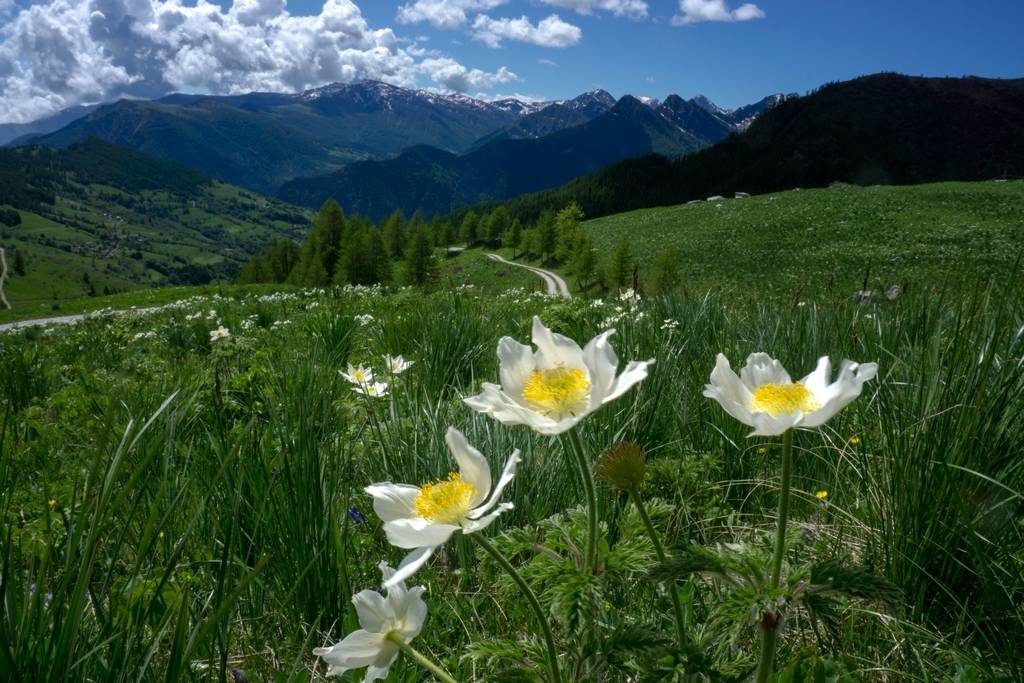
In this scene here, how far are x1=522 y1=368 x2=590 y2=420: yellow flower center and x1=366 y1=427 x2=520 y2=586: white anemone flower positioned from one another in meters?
0.12

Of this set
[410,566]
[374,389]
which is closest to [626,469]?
[410,566]

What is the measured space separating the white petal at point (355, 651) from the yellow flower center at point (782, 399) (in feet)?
2.60

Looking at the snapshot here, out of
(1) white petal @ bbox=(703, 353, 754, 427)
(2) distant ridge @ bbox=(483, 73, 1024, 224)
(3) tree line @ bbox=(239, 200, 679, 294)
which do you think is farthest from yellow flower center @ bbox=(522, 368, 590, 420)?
(2) distant ridge @ bbox=(483, 73, 1024, 224)

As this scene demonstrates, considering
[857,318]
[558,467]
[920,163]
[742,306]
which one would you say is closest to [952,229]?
[742,306]

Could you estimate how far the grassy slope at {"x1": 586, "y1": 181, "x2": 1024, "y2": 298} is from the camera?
1234 inches

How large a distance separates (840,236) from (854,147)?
272 feet

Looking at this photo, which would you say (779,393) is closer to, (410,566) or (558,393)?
(558,393)

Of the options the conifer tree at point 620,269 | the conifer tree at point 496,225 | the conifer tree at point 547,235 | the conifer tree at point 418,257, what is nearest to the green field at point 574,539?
the conifer tree at point 620,269

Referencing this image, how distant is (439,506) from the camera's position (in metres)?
1.09

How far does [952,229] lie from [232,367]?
4204 centimetres

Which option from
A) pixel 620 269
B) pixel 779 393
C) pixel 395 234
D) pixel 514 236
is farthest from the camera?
pixel 514 236

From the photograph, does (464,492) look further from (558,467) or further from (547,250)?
(547,250)

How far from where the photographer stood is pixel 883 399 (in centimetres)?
245

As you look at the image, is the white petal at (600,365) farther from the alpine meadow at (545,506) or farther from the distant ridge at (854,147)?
the distant ridge at (854,147)
